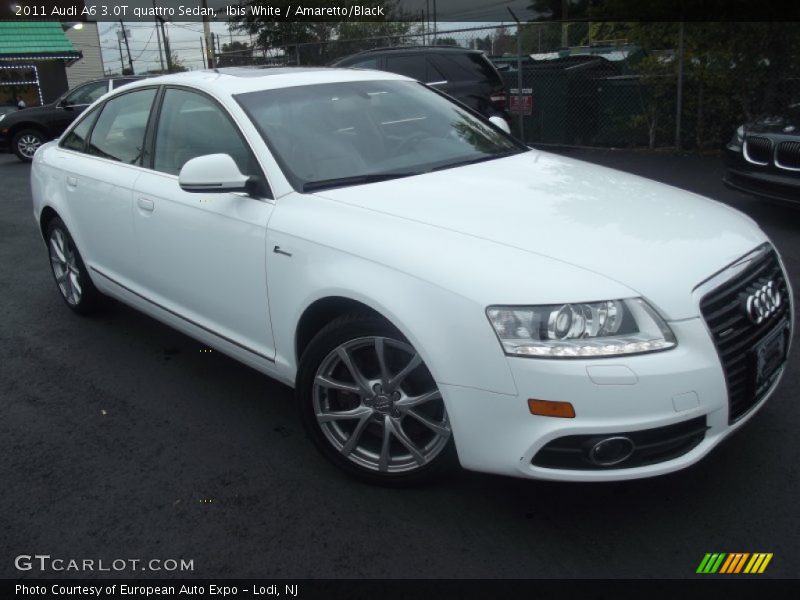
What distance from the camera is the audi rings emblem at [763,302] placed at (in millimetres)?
2793

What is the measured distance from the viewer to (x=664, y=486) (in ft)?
9.95

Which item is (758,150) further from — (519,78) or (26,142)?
(26,142)

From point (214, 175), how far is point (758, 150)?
5283 mm

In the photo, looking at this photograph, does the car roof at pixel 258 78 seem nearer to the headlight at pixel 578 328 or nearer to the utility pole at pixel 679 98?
the headlight at pixel 578 328

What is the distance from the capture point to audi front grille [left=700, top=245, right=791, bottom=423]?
8.71 feet

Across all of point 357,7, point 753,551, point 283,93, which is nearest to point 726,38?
point 283,93

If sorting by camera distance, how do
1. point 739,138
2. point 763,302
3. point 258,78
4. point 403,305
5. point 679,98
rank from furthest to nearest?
point 679,98
point 739,138
point 258,78
point 763,302
point 403,305

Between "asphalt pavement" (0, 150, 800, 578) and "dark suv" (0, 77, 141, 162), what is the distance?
12403 mm

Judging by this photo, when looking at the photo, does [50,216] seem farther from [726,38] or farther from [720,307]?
[726,38]

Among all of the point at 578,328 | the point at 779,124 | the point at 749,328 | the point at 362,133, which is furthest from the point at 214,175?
the point at 779,124

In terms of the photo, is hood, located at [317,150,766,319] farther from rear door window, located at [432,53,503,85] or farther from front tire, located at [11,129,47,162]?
front tire, located at [11,129,47,162]

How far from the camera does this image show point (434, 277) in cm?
268

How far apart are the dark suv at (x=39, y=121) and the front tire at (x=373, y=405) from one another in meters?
13.6

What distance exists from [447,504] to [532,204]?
125 centimetres
